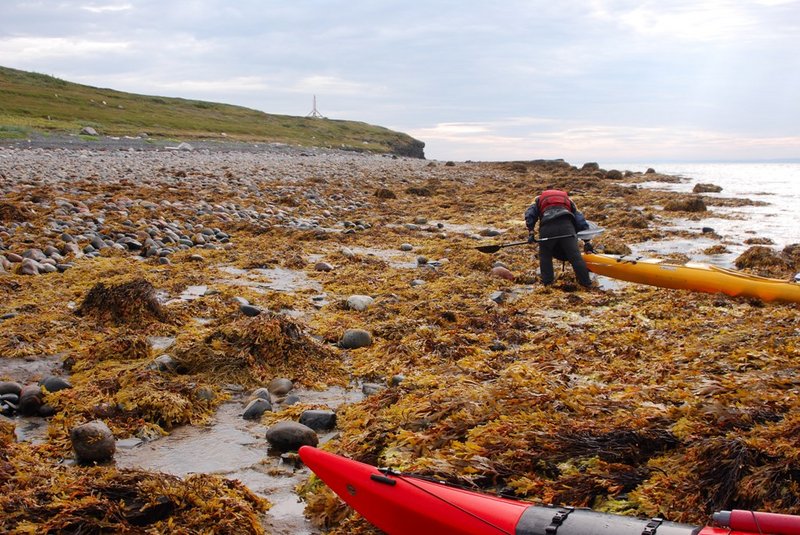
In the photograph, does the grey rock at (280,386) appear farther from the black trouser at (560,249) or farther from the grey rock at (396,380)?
the black trouser at (560,249)

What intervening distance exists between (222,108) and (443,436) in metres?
87.3

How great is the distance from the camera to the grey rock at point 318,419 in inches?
173

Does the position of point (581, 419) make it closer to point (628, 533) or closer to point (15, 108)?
point (628, 533)

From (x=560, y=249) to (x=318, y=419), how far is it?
222 inches

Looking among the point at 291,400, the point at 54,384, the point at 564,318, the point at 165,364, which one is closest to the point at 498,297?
the point at 564,318

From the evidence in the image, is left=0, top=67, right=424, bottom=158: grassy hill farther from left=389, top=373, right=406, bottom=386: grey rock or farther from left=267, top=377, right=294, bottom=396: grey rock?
left=389, top=373, right=406, bottom=386: grey rock

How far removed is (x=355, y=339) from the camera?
20.2 feet

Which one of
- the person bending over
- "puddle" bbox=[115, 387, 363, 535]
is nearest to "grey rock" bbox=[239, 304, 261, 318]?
"puddle" bbox=[115, 387, 363, 535]

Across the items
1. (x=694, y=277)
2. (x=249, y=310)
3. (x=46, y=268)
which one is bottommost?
(x=249, y=310)

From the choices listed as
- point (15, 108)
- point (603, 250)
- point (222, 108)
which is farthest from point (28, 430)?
point (222, 108)

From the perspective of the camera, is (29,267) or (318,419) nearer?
(318,419)

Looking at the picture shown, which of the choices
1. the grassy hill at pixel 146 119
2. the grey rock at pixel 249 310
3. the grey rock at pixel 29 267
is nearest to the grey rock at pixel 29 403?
the grey rock at pixel 249 310

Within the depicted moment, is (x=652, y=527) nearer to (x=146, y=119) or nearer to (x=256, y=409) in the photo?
(x=256, y=409)

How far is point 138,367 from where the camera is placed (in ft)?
16.8
